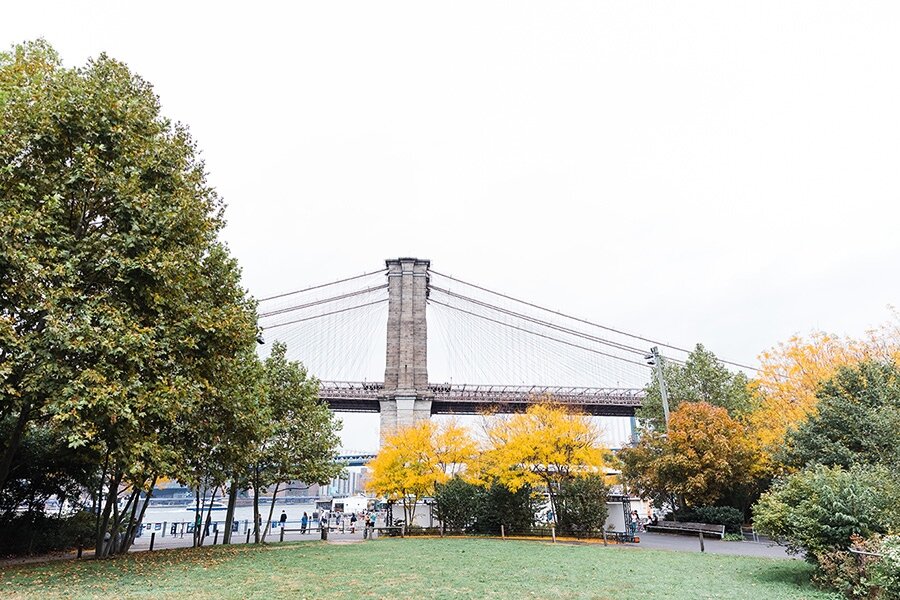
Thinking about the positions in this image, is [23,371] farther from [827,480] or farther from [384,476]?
[384,476]

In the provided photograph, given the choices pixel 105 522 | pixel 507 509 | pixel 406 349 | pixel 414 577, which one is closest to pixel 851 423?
pixel 414 577

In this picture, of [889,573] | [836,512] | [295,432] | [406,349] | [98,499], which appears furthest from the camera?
[406,349]

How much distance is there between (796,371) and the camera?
28.1 m

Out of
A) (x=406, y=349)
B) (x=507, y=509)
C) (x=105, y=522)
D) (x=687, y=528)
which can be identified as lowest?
(x=687, y=528)

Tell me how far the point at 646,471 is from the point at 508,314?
30091mm

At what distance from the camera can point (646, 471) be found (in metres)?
31.6

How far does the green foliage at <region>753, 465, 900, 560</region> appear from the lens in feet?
36.2

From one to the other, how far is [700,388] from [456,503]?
18.4m

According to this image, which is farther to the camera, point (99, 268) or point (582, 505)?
point (582, 505)

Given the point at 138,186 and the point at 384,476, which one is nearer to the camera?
the point at 138,186

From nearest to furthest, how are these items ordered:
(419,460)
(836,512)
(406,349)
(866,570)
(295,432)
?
1. (866,570)
2. (836,512)
3. (295,432)
4. (419,460)
5. (406,349)

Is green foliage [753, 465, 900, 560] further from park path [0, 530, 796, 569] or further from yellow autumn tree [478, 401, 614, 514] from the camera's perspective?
yellow autumn tree [478, 401, 614, 514]

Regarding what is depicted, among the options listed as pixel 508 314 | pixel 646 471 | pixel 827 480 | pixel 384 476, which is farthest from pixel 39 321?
pixel 508 314

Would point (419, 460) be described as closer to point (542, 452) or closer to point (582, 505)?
point (542, 452)
